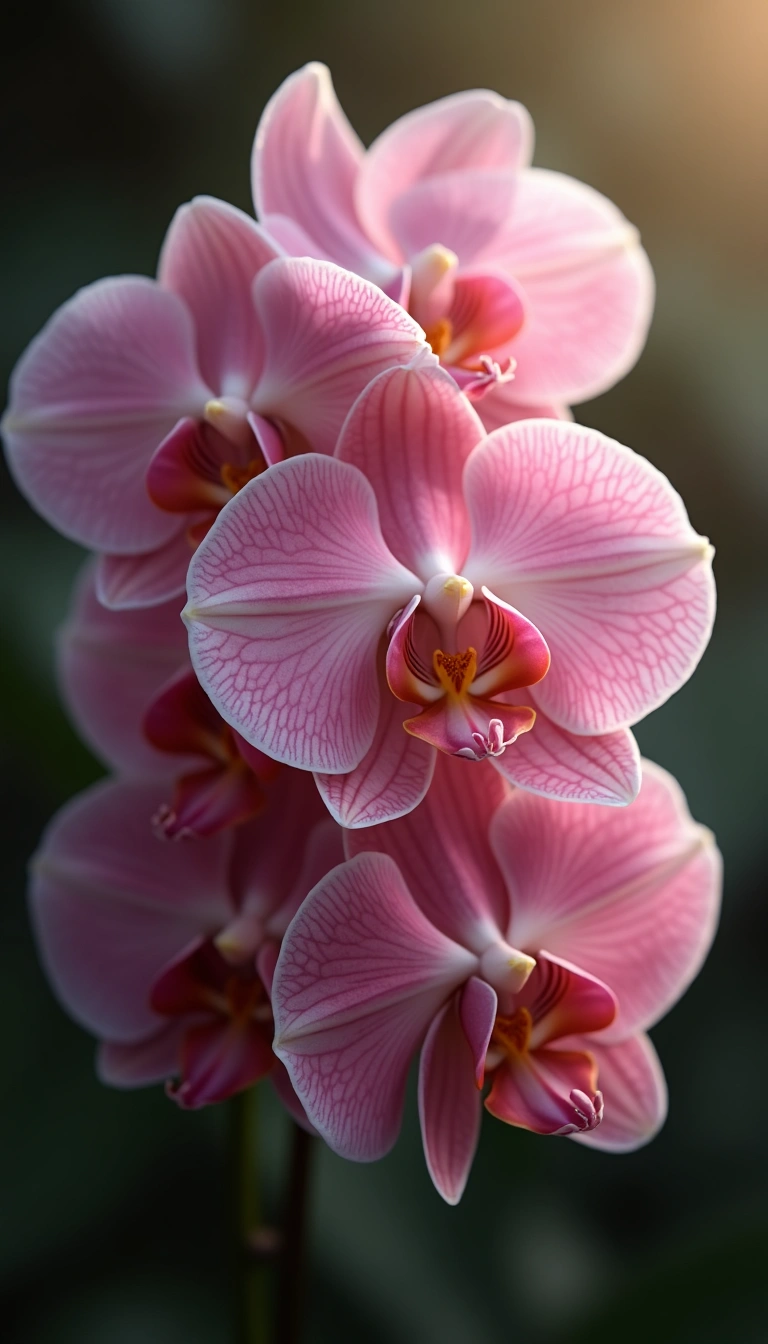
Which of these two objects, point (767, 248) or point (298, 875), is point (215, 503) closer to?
point (298, 875)

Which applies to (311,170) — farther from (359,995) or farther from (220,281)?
(359,995)

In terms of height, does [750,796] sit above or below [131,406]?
below

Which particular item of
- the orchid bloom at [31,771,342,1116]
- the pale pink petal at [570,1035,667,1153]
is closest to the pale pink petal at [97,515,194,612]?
the orchid bloom at [31,771,342,1116]

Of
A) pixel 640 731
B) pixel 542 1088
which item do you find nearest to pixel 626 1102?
pixel 542 1088

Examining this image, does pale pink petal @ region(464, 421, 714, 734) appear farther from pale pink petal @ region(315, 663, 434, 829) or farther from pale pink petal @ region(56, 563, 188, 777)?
pale pink petal @ region(56, 563, 188, 777)

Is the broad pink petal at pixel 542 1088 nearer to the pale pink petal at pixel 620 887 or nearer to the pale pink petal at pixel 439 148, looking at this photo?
the pale pink petal at pixel 620 887

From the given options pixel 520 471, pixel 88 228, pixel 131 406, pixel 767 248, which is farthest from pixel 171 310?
pixel 767 248

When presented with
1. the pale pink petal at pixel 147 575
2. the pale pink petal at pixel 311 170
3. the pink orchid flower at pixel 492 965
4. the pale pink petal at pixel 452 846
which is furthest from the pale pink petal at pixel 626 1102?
the pale pink petal at pixel 311 170

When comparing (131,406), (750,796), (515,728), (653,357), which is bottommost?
(750,796)
